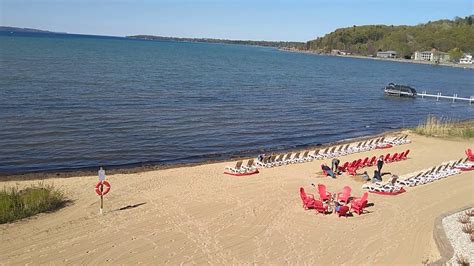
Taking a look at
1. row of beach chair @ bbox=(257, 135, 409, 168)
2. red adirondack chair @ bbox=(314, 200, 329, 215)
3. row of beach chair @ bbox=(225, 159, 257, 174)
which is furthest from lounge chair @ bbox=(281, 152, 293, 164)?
red adirondack chair @ bbox=(314, 200, 329, 215)

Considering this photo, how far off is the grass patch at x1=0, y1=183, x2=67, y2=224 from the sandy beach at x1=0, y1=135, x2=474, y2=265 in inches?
14.6

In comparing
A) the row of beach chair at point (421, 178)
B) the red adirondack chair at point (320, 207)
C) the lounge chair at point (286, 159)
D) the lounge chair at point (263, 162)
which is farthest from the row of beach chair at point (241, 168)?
the red adirondack chair at point (320, 207)

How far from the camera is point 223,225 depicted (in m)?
15.2

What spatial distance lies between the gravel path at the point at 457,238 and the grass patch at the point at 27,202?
12779 mm

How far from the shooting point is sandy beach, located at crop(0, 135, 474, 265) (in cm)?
1295

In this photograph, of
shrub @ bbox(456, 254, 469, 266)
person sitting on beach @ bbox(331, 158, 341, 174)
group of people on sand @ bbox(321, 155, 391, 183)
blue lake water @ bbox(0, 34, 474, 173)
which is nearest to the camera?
shrub @ bbox(456, 254, 469, 266)

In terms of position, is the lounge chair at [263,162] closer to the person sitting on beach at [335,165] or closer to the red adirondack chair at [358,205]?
the person sitting on beach at [335,165]

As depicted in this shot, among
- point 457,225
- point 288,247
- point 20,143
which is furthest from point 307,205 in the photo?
point 20,143

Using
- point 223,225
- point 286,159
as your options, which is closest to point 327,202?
point 223,225

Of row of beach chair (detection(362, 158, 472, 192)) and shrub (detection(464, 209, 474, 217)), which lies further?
row of beach chair (detection(362, 158, 472, 192))

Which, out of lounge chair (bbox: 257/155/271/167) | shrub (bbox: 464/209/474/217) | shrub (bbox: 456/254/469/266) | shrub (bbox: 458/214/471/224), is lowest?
lounge chair (bbox: 257/155/271/167)

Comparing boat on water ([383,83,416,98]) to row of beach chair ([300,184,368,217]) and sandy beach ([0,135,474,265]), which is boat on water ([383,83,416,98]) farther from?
row of beach chair ([300,184,368,217])

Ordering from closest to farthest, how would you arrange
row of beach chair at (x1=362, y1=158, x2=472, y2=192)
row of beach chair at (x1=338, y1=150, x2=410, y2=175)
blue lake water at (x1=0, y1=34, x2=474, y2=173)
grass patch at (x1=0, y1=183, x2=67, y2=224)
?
grass patch at (x1=0, y1=183, x2=67, y2=224), row of beach chair at (x1=362, y1=158, x2=472, y2=192), row of beach chair at (x1=338, y1=150, x2=410, y2=175), blue lake water at (x1=0, y1=34, x2=474, y2=173)

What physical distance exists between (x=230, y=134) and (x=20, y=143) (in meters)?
13.5
